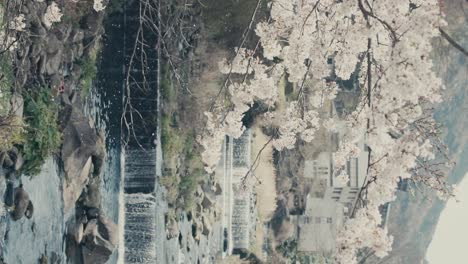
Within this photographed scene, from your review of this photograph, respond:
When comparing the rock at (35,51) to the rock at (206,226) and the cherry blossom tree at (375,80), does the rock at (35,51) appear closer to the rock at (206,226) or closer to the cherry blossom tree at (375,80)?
the cherry blossom tree at (375,80)

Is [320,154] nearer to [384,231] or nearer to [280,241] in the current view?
[280,241]

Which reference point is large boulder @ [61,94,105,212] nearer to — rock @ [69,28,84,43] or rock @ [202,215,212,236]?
rock @ [69,28,84,43]

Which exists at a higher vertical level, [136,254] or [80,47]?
[80,47]

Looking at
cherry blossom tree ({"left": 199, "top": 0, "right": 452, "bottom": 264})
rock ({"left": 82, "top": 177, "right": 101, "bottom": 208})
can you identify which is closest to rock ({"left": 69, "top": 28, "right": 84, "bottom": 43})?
rock ({"left": 82, "top": 177, "right": 101, "bottom": 208})

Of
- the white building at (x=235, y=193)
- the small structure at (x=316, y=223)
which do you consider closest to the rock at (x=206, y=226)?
the white building at (x=235, y=193)

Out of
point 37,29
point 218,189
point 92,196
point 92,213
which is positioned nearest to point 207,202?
point 218,189

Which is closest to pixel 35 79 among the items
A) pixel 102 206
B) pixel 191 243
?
pixel 102 206

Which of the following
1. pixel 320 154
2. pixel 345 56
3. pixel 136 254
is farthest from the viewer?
pixel 320 154
